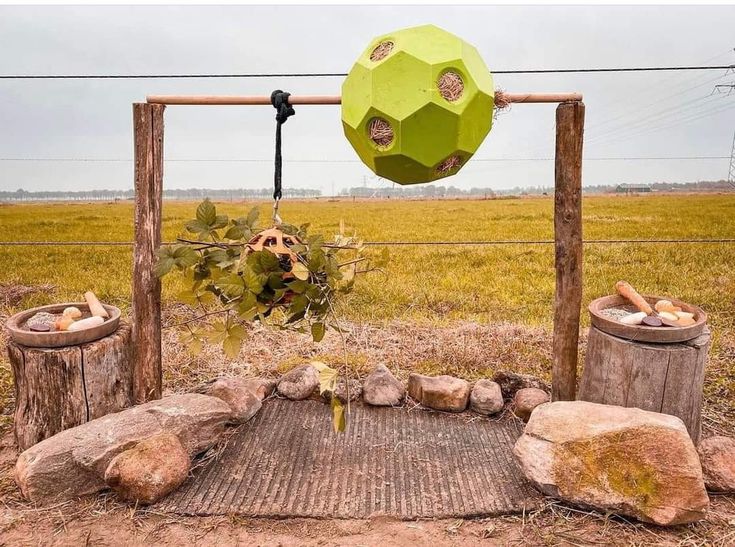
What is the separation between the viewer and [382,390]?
13.0ft

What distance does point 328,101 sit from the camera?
305 cm

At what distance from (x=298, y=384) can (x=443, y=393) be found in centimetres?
104

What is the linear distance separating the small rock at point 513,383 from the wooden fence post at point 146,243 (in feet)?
7.82

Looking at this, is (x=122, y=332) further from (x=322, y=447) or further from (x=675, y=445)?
(x=675, y=445)

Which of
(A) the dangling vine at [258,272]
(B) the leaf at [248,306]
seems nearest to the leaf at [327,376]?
(A) the dangling vine at [258,272]

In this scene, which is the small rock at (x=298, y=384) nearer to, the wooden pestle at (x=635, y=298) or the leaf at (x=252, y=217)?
the leaf at (x=252, y=217)

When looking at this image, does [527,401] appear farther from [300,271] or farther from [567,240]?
[300,271]

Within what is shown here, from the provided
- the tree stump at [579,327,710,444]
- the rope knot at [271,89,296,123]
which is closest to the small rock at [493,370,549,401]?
the tree stump at [579,327,710,444]

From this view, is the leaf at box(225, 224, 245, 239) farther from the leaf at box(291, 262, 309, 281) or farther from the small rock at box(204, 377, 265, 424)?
the small rock at box(204, 377, 265, 424)

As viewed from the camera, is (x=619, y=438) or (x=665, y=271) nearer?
(x=619, y=438)

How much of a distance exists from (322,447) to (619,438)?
65.7 inches

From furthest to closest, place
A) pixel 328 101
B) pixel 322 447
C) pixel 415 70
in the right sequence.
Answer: pixel 322 447
pixel 328 101
pixel 415 70

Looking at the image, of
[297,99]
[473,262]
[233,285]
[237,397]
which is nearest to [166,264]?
[233,285]

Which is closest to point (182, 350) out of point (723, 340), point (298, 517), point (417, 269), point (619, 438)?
point (298, 517)
